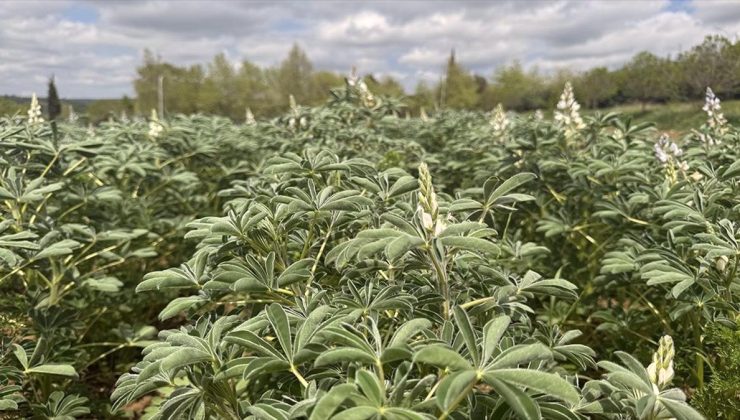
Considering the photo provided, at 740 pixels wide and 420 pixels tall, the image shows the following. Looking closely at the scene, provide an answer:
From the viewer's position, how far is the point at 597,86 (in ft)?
114

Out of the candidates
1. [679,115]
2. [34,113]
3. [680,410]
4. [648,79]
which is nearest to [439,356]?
[680,410]

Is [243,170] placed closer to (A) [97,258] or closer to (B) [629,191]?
(A) [97,258]

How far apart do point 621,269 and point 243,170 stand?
10.3 feet

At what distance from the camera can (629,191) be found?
3.10 meters

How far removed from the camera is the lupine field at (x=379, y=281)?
3.65 ft

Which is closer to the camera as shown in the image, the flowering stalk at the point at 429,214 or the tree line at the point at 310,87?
the flowering stalk at the point at 429,214

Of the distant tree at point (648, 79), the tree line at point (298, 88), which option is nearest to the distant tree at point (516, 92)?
the tree line at point (298, 88)

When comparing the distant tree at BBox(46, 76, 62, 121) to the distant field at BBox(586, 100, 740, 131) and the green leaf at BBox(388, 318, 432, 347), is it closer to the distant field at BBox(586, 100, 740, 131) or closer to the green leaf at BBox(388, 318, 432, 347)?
the green leaf at BBox(388, 318, 432, 347)

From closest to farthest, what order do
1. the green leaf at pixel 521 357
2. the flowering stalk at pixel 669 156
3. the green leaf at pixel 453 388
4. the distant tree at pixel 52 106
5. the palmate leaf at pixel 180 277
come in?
the green leaf at pixel 453 388 < the green leaf at pixel 521 357 < the palmate leaf at pixel 180 277 < the flowering stalk at pixel 669 156 < the distant tree at pixel 52 106

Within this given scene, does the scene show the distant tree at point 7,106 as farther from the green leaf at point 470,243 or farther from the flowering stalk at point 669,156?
the flowering stalk at point 669,156

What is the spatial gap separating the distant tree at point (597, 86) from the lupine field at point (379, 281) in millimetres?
33818

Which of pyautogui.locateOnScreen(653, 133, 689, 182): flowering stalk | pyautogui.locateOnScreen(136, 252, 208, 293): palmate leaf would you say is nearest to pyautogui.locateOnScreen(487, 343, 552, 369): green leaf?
pyautogui.locateOnScreen(136, 252, 208, 293): palmate leaf

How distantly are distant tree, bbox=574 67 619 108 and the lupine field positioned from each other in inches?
1331

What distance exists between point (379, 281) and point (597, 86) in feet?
123
